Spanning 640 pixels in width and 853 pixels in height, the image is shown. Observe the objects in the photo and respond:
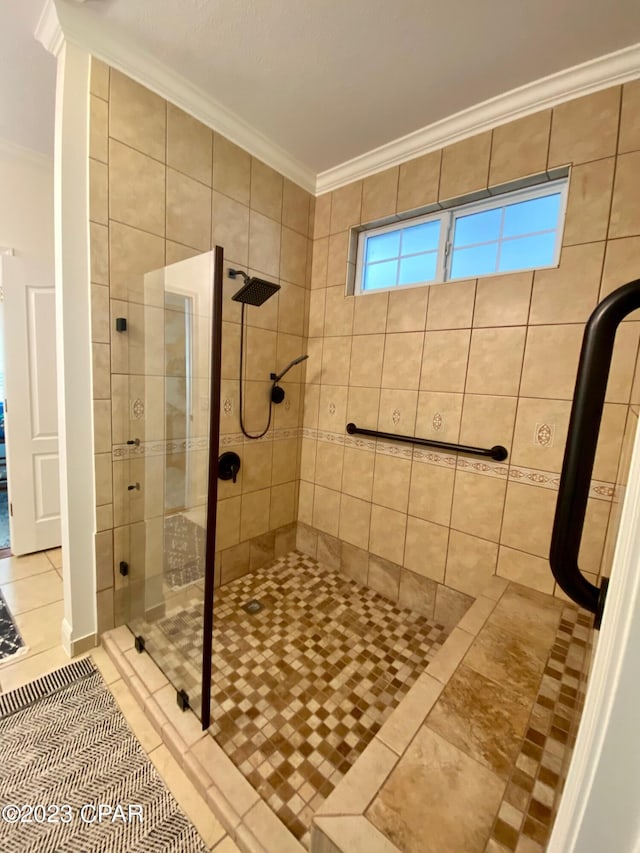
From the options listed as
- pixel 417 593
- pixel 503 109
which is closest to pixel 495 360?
pixel 503 109

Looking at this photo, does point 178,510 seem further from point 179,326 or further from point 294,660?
point 294,660

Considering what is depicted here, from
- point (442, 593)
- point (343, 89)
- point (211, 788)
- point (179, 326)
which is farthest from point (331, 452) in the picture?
point (343, 89)

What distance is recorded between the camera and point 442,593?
1.95 meters

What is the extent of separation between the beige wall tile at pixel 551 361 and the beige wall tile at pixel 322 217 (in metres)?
1.46

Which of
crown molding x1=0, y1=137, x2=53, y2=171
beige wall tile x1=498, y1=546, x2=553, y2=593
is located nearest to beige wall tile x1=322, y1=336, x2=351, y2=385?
beige wall tile x1=498, y1=546, x2=553, y2=593

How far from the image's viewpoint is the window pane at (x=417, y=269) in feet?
6.57

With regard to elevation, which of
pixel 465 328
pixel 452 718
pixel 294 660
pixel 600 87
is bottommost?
pixel 294 660

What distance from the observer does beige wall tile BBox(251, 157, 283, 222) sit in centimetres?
202

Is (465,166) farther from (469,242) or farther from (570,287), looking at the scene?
(570,287)

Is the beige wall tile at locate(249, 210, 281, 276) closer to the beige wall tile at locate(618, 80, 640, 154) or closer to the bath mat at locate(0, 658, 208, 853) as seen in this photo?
the beige wall tile at locate(618, 80, 640, 154)

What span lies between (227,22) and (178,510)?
188cm

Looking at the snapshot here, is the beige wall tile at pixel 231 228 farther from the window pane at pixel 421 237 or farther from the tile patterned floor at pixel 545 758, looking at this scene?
the tile patterned floor at pixel 545 758

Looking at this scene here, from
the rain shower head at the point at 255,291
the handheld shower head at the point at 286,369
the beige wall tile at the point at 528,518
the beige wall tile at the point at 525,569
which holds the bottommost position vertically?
the beige wall tile at the point at 525,569

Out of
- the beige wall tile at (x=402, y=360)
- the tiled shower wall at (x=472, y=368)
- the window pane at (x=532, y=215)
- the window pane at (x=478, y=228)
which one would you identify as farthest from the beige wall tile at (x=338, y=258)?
the window pane at (x=532, y=215)
